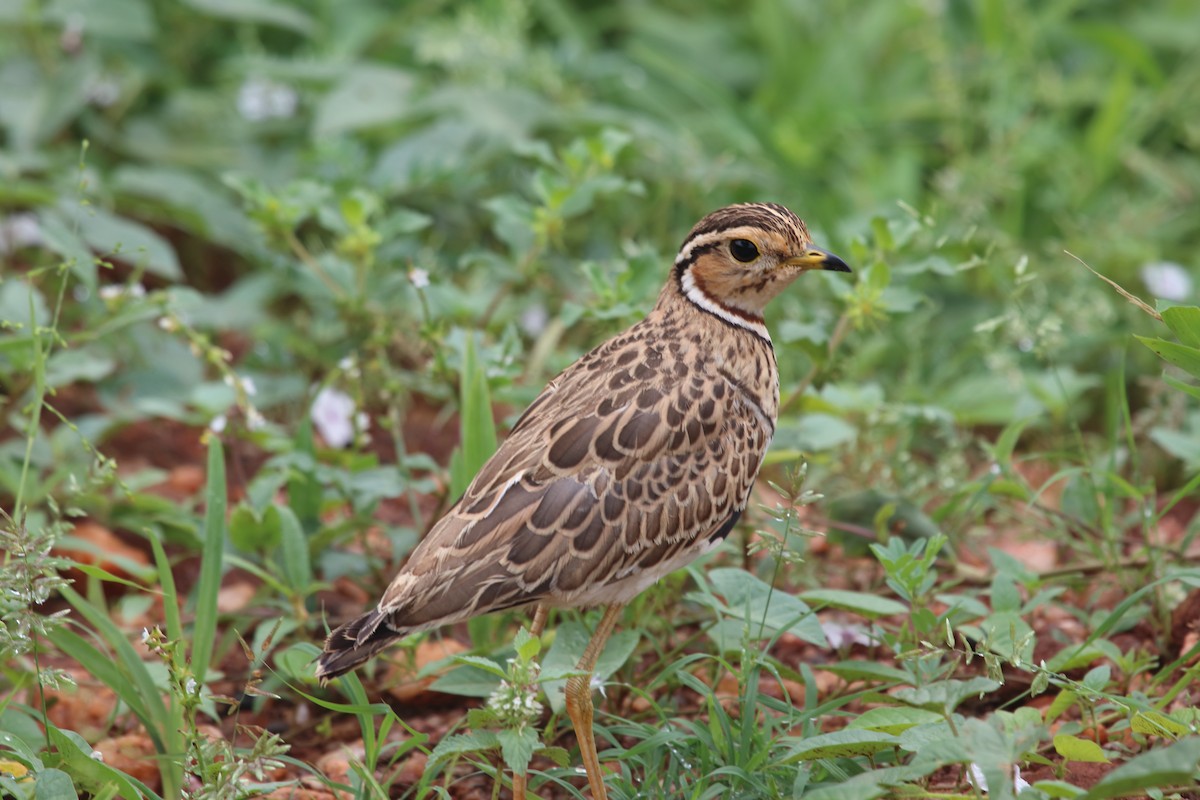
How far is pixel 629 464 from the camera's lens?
12.4 feet

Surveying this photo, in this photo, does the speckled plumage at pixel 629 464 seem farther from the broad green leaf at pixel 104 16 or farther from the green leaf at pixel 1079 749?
the broad green leaf at pixel 104 16

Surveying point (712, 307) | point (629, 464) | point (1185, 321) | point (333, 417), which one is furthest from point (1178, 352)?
point (333, 417)

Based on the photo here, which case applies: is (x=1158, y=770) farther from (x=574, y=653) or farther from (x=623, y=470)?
(x=574, y=653)

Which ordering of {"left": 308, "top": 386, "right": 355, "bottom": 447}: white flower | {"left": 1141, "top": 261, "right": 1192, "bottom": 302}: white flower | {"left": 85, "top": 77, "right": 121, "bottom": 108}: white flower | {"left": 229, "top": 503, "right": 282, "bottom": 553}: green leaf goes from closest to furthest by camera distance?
{"left": 229, "top": 503, "right": 282, "bottom": 553}: green leaf < {"left": 308, "top": 386, "right": 355, "bottom": 447}: white flower < {"left": 1141, "top": 261, "right": 1192, "bottom": 302}: white flower < {"left": 85, "top": 77, "right": 121, "bottom": 108}: white flower

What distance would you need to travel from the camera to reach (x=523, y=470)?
3750mm

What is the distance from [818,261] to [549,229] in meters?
1.16

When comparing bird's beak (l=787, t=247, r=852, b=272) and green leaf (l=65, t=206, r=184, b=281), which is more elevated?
bird's beak (l=787, t=247, r=852, b=272)

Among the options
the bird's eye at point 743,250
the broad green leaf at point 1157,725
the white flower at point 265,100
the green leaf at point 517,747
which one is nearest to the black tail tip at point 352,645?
the green leaf at point 517,747

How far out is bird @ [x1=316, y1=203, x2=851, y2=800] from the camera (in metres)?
3.56

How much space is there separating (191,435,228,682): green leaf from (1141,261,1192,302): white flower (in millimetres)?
4011

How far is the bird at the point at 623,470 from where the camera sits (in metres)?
3.56

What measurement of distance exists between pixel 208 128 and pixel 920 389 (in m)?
3.45

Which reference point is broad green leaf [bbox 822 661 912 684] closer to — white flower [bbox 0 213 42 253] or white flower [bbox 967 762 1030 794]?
white flower [bbox 967 762 1030 794]

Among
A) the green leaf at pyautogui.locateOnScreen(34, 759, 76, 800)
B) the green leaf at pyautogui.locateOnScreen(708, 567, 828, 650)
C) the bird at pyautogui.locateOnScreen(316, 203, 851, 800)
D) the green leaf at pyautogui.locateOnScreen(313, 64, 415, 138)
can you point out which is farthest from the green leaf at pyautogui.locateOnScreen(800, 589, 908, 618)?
the green leaf at pyautogui.locateOnScreen(313, 64, 415, 138)
